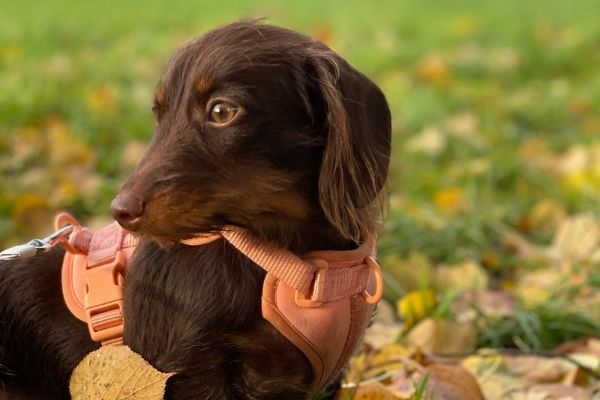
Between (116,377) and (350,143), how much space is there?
805 millimetres

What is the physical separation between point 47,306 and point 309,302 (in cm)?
75

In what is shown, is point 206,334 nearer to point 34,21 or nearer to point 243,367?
point 243,367

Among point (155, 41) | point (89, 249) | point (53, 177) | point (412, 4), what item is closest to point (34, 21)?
point (155, 41)

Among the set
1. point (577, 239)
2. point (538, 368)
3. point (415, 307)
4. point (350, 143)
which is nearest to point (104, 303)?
point (350, 143)

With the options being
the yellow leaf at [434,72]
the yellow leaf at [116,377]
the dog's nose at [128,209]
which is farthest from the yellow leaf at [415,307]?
the yellow leaf at [434,72]

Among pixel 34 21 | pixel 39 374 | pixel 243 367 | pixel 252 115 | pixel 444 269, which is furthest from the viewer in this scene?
pixel 34 21

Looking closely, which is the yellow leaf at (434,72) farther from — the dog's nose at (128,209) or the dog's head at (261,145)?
the dog's nose at (128,209)

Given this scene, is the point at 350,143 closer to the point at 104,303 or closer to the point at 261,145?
the point at 261,145

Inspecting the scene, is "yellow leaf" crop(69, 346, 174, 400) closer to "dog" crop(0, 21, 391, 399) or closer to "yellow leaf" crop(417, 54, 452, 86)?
"dog" crop(0, 21, 391, 399)

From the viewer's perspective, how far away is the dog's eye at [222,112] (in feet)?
6.84

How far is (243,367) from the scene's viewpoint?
7.27 ft

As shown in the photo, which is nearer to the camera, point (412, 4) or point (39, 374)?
point (39, 374)

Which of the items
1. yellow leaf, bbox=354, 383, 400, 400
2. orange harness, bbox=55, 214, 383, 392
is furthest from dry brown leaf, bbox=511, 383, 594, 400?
orange harness, bbox=55, 214, 383, 392

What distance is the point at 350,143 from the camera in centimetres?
210
